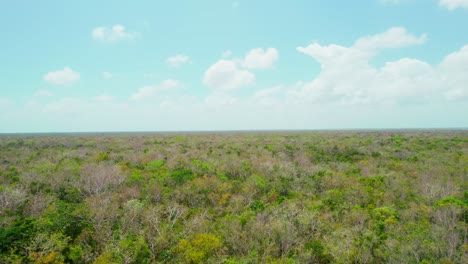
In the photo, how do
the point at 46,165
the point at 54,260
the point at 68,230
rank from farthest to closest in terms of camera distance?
1. the point at 46,165
2. the point at 68,230
3. the point at 54,260

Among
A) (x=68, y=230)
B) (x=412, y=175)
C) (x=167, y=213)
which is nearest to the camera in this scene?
(x=68, y=230)

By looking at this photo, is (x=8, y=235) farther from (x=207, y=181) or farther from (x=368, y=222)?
(x=368, y=222)

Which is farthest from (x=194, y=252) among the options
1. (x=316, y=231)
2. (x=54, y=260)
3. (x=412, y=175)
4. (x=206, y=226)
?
(x=412, y=175)

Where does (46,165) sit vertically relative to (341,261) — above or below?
above

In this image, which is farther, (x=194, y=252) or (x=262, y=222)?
(x=262, y=222)

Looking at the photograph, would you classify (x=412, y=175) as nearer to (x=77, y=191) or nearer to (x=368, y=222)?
(x=368, y=222)

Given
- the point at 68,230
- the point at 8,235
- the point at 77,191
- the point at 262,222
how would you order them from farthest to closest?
the point at 77,191, the point at 262,222, the point at 68,230, the point at 8,235

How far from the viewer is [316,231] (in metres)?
8.87

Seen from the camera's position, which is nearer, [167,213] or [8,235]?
[8,235]

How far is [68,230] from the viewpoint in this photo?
27.5 ft

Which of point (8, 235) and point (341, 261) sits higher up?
point (8, 235)

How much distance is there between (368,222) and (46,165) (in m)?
21.3

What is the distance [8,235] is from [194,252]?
5.70 m

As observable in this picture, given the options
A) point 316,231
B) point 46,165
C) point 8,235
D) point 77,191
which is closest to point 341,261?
point 316,231
